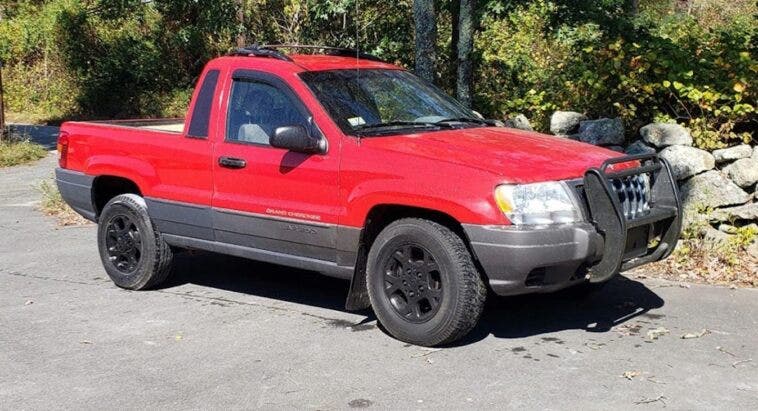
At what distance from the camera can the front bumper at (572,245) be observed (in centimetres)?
566

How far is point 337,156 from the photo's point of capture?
6.36 m

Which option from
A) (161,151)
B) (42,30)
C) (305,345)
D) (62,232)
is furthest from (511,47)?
(42,30)

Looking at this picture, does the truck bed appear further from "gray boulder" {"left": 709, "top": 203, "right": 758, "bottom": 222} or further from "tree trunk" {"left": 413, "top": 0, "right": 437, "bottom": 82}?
"gray boulder" {"left": 709, "top": 203, "right": 758, "bottom": 222}

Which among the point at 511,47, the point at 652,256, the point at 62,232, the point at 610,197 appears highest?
the point at 511,47

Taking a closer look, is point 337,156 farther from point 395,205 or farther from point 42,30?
point 42,30

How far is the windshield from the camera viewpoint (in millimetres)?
6645

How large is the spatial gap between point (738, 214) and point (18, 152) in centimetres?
1197

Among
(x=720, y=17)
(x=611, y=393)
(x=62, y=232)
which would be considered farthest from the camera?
(x=720, y=17)

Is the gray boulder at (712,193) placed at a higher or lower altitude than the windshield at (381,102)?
lower

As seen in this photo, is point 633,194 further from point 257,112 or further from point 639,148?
point 639,148

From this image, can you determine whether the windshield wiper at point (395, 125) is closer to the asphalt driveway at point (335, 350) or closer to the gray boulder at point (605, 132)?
the asphalt driveway at point (335, 350)

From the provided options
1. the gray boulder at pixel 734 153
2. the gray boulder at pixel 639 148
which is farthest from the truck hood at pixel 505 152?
the gray boulder at pixel 734 153

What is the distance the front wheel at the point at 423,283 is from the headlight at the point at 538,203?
0.41 metres

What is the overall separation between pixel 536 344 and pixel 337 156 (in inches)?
69.1
